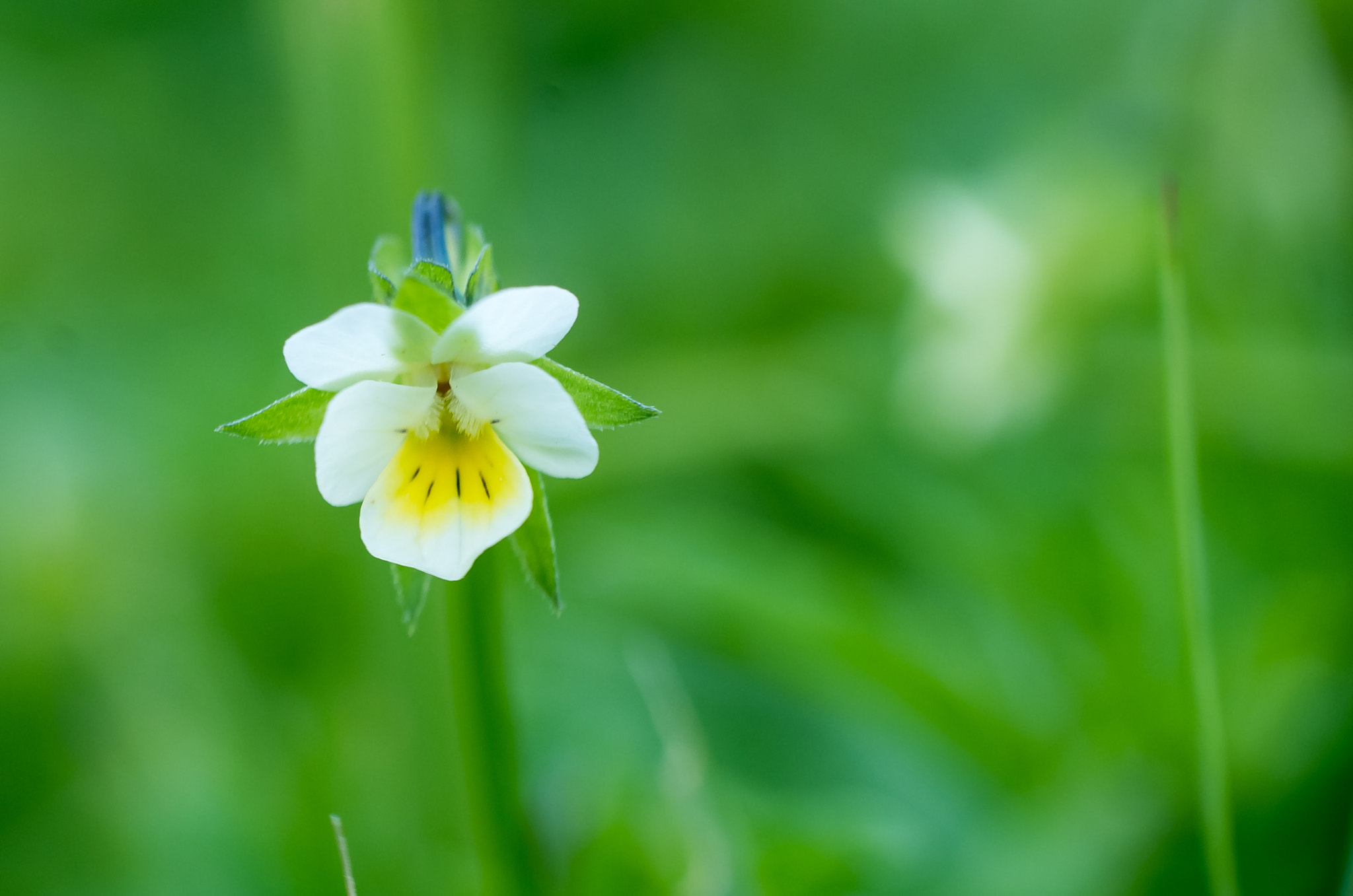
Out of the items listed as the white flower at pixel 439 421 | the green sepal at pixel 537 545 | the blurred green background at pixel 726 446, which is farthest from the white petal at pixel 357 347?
the blurred green background at pixel 726 446

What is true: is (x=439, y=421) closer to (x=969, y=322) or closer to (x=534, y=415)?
(x=534, y=415)

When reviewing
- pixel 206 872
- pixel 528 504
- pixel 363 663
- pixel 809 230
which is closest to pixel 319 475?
pixel 528 504

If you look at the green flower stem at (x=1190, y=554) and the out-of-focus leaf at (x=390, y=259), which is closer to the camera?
the out-of-focus leaf at (x=390, y=259)

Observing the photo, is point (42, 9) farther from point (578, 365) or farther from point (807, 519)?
point (807, 519)

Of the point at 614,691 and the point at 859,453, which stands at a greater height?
the point at 859,453

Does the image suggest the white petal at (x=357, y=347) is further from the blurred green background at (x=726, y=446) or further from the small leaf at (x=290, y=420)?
the blurred green background at (x=726, y=446)

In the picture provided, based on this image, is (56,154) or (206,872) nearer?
(206,872)

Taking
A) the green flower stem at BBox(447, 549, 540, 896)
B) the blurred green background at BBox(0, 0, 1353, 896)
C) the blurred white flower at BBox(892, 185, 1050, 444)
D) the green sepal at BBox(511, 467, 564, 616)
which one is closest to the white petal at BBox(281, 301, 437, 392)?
the green sepal at BBox(511, 467, 564, 616)
